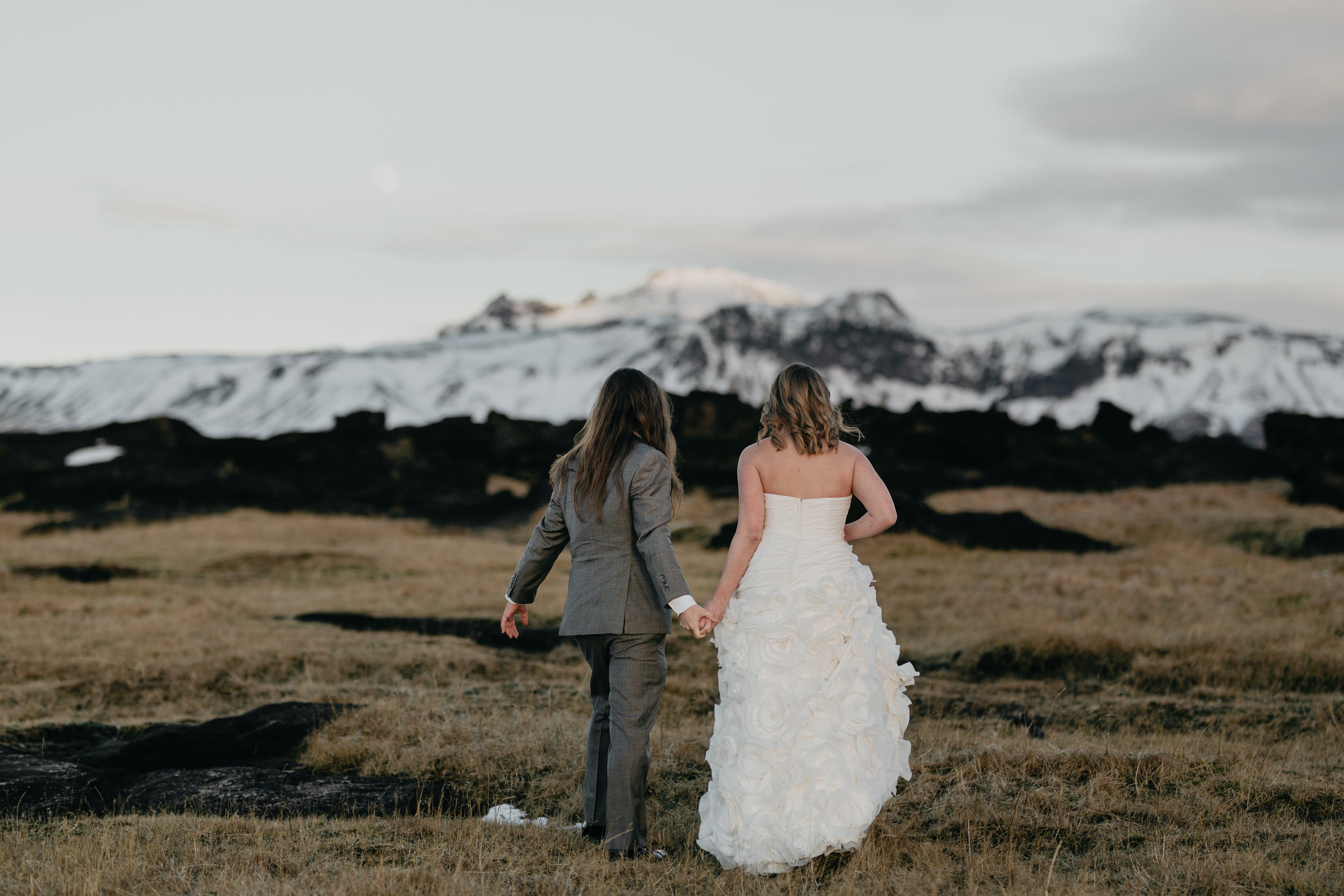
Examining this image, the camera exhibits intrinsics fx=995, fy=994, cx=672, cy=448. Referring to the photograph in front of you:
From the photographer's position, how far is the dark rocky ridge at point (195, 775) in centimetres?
702

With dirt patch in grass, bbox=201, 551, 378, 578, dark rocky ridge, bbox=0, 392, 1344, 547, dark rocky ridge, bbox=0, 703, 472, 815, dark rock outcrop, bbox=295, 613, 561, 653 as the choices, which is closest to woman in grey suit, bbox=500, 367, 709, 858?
dark rocky ridge, bbox=0, 703, 472, 815

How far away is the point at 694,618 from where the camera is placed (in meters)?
5.49

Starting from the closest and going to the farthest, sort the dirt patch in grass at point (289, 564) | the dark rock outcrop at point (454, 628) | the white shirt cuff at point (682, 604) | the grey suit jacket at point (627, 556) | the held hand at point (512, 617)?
the white shirt cuff at point (682, 604), the grey suit jacket at point (627, 556), the held hand at point (512, 617), the dark rock outcrop at point (454, 628), the dirt patch in grass at point (289, 564)

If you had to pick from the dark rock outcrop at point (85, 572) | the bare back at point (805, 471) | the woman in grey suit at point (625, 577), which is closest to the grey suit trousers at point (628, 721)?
the woman in grey suit at point (625, 577)

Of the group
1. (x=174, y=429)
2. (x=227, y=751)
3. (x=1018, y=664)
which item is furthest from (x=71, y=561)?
(x=174, y=429)

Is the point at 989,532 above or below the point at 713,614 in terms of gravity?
below

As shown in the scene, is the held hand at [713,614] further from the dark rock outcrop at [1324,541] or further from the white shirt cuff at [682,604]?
the dark rock outcrop at [1324,541]

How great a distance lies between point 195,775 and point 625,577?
442 centimetres

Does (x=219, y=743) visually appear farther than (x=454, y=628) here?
No

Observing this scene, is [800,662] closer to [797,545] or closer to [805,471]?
[797,545]

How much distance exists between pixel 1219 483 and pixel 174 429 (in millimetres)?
66541

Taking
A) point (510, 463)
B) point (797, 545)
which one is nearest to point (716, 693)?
point (797, 545)

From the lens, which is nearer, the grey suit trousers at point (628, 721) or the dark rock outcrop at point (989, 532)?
the grey suit trousers at point (628, 721)

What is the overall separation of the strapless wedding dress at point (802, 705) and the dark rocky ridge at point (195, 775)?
2.33 m
